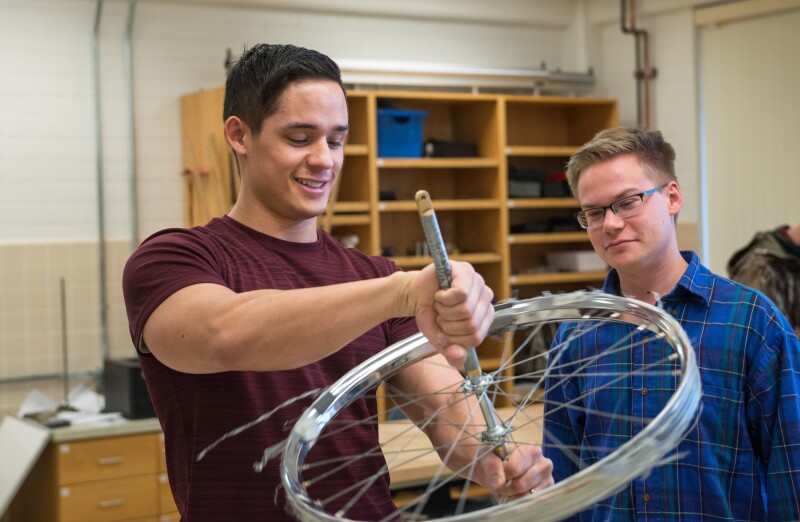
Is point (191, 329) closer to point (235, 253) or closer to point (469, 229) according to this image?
point (235, 253)

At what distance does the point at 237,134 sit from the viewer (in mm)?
1578

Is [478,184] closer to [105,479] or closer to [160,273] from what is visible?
[105,479]

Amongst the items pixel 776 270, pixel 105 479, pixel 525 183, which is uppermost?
pixel 525 183

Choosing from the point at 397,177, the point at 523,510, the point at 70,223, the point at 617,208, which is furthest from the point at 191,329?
the point at 397,177

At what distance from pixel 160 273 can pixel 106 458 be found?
10.9 feet

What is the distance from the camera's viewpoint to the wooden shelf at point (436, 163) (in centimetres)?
570

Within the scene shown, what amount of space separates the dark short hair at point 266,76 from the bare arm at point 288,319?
1.23 feet

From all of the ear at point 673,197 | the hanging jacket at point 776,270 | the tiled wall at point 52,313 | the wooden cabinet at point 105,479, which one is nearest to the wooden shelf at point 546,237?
the hanging jacket at point 776,270

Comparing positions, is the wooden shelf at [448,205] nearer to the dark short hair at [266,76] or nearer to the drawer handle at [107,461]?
the drawer handle at [107,461]

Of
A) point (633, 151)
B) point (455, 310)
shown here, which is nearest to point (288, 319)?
point (455, 310)

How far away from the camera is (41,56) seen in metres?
5.19

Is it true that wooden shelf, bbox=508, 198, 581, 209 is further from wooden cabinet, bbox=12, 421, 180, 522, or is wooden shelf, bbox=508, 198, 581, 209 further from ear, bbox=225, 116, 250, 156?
ear, bbox=225, 116, 250, 156

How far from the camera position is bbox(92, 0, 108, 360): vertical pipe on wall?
17.4ft

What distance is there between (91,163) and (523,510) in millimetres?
4892
